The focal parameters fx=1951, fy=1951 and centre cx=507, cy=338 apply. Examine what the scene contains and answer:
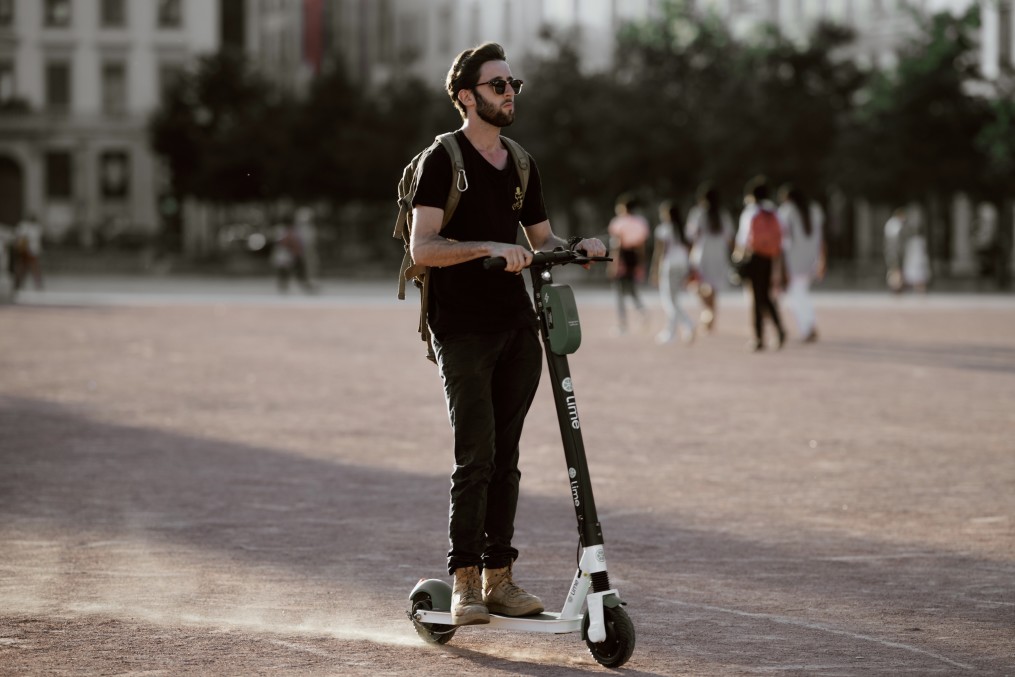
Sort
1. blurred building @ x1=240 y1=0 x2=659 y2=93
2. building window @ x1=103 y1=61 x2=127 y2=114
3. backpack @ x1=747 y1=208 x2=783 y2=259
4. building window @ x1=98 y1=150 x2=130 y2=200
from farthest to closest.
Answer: building window @ x1=103 y1=61 x2=127 y2=114
building window @ x1=98 y1=150 x2=130 y2=200
blurred building @ x1=240 y1=0 x2=659 y2=93
backpack @ x1=747 y1=208 x2=783 y2=259

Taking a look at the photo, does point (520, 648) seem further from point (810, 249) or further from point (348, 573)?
point (810, 249)

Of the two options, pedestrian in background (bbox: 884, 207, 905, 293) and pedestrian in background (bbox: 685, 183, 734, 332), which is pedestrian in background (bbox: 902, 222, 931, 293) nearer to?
pedestrian in background (bbox: 884, 207, 905, 293)

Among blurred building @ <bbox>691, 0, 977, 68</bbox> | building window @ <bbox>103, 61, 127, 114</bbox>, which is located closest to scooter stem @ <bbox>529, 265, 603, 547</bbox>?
blurred building @ <bbox>691, 0, 977, 68</bbox>

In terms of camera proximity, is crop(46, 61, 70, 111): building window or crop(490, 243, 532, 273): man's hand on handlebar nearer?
crop(490, 243, 532, 273): man's hand on handlebar

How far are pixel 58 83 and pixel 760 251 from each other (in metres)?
69.2

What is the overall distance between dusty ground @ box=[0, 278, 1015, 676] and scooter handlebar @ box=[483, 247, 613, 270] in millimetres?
1211

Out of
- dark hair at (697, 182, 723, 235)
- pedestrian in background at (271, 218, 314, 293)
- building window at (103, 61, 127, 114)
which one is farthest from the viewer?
building window at (103, 61, 127, 114)

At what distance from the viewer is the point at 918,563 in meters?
7.75

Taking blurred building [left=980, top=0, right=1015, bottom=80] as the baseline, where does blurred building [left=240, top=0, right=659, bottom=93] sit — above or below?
above

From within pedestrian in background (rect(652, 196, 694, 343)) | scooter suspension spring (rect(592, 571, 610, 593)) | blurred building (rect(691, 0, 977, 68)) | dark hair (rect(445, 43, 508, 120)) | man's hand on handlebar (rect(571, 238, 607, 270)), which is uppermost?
blurred building (rect(691, 0, 977, 68))

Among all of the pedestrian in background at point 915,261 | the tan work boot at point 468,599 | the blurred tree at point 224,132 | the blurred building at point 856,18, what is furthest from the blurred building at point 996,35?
the tan work boot at point 468,599

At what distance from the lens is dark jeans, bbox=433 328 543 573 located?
6.07 meters

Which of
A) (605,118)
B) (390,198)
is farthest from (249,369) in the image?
(390,198)

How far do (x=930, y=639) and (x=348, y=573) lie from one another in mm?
2341
